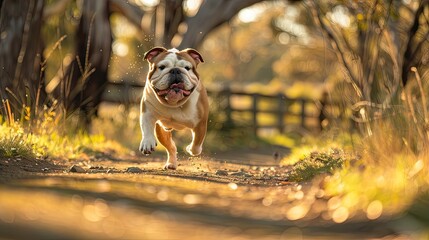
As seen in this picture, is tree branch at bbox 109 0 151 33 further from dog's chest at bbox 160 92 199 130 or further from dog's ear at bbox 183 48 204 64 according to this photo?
dog's chest at bbox 160 92 199 130

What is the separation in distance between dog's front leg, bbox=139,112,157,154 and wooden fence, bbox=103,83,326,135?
24.2ft

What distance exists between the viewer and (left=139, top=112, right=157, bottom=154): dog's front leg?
7312mm

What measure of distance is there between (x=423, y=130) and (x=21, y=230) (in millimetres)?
3834

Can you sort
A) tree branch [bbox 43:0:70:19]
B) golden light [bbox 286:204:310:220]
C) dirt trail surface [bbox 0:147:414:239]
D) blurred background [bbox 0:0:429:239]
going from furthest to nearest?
1. tree branch [bbox 43:0:70:19]
2. golden light [bbox 286:204:310:220]
3. blurred background [bbox 0:0:429:239]
4. dirt trail surface [bbox 0:147:414:239]

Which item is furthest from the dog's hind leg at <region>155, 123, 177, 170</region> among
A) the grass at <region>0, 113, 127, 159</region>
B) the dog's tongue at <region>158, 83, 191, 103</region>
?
the grass at <region>0, 113, 127, 159</region>

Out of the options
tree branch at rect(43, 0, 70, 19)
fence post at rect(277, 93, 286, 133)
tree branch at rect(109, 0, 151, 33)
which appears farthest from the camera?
fence post at rect(277, 93, 286, 133)

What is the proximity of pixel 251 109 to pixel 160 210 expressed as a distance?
1611 centimetres

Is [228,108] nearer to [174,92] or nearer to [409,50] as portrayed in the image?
[409,50]

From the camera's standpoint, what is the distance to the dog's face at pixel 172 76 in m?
7.40

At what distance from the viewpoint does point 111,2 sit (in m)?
15.0

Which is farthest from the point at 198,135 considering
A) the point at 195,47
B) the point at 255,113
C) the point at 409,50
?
the point at 255,113

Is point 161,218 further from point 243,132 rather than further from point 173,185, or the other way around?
point 243,132

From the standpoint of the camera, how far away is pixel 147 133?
7516mm

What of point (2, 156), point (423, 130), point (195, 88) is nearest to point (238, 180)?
point (195, 88)
